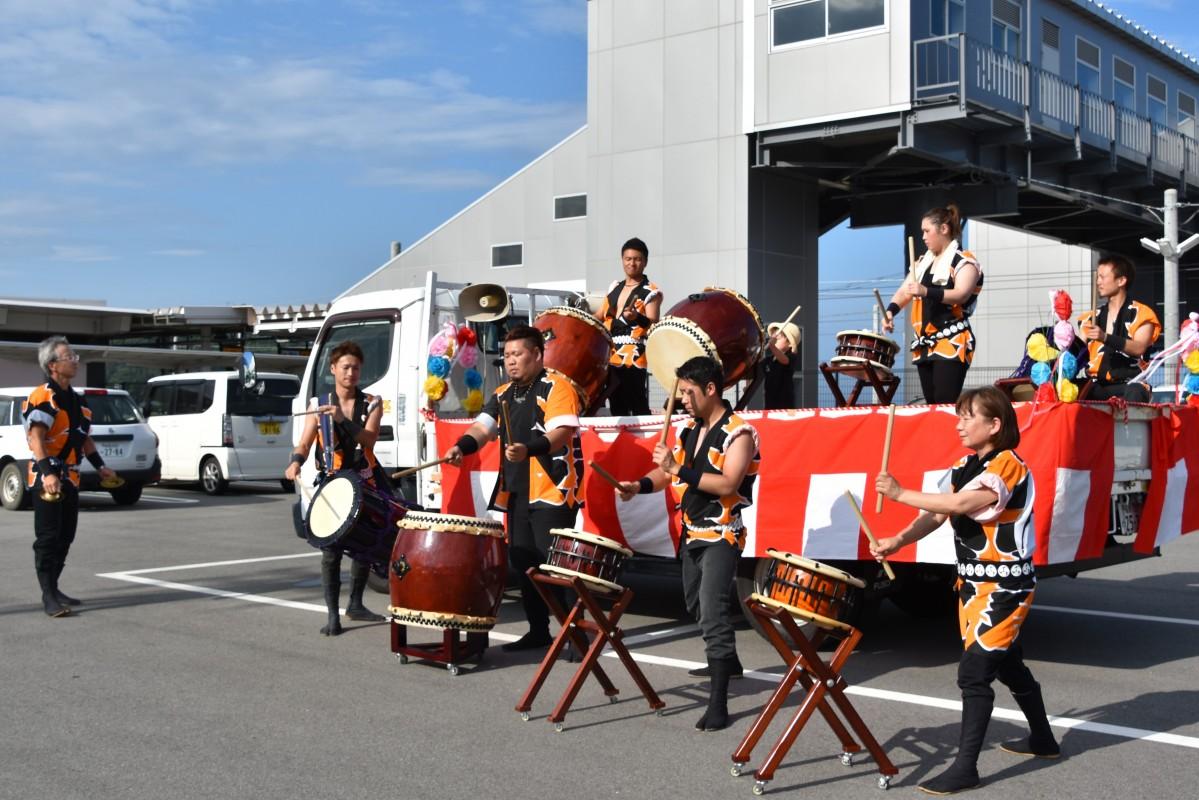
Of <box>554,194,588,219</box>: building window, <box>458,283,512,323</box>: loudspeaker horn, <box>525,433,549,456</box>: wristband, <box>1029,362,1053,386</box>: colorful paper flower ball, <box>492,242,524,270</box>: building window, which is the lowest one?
<box>525,433,549,456</box>: wristband

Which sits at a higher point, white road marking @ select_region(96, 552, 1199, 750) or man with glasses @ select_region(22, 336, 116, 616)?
man with glasses @ select_region(22, 336, 116, 616)

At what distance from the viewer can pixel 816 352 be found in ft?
83.3

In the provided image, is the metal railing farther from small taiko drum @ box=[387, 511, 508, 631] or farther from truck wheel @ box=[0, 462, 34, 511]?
small taiko drum @ box=[387, 511, 508, 631]

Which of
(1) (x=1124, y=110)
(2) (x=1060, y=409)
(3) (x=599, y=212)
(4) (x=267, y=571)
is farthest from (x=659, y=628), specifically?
(1) (x=1124, y=110)

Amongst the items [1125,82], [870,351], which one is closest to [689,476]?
[870,351]

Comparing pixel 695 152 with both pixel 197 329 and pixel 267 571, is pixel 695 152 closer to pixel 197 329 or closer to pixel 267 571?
pixel 267 571

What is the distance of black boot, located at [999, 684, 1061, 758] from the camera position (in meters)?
5.23

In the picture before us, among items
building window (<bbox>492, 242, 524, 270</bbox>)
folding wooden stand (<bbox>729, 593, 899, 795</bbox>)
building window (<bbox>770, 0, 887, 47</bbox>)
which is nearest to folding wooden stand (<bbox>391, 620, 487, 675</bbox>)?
folding wooden stand (<bbox>729, 593, 899, 795</bbox>)

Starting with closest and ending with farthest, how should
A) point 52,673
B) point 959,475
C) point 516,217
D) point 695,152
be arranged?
point 959,475
point 52,673
point 695,152
point 516,217

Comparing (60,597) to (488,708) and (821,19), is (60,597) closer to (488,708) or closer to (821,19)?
(488,708)

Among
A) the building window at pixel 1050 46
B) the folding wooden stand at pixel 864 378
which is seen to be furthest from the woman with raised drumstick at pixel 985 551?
the building window at pixel 1050 46

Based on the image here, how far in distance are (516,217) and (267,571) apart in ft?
85.1

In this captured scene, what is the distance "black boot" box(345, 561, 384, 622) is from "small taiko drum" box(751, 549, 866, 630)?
167 inches

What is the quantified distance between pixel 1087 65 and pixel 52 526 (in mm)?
26572
